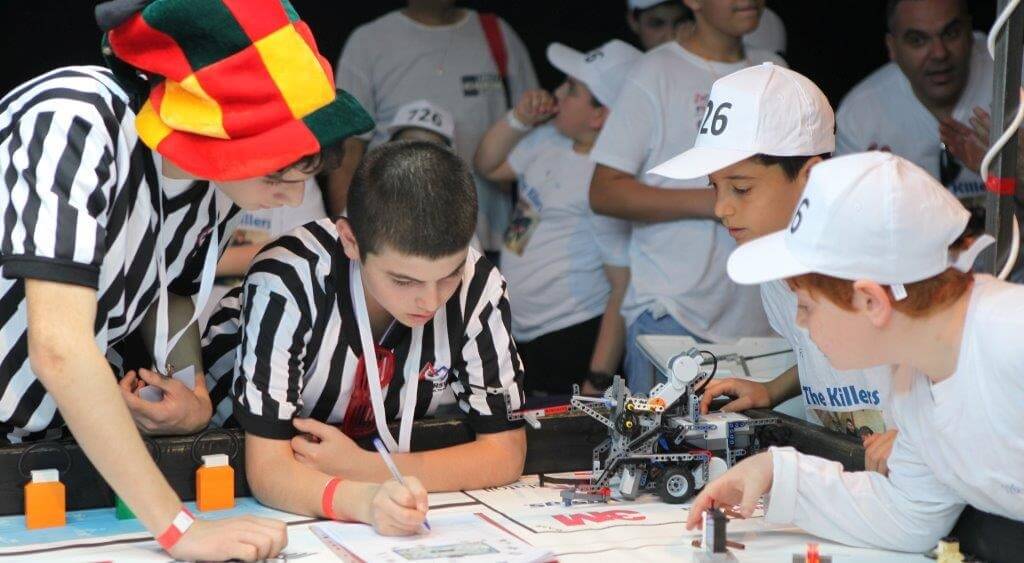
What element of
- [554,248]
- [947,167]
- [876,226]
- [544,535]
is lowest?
[544,535]

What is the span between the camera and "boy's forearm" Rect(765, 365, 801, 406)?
2.64 m

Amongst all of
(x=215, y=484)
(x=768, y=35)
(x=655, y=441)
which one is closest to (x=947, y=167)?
(x=768, y=35)

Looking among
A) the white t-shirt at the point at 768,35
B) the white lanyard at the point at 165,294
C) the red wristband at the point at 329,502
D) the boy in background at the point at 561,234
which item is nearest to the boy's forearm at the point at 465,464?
the red wristband at the point at 329,502

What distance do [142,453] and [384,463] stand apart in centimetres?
47

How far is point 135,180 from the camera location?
79.4 inches

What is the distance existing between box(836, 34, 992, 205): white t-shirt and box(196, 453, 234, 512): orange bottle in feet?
7.36

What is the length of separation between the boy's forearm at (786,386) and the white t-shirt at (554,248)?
4.25 feet

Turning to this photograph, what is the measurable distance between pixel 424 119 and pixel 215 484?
1.90m

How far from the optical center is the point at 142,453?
1.85 meters

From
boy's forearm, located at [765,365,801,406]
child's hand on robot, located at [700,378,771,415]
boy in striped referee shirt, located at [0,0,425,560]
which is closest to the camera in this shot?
boy in striped referee shirt, located at [0,0,425,560]

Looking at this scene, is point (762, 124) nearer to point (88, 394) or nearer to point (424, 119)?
point (88, 394)

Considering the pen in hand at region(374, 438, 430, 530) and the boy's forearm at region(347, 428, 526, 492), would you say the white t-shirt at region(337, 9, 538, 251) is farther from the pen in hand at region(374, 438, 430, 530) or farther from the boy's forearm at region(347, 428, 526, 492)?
the pen in hand at region(374, 438, 430, 530)

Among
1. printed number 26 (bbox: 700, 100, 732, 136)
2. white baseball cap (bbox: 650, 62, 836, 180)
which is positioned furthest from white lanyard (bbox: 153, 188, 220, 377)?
printed number 26 (bbox: 700, 100, 732, 136)

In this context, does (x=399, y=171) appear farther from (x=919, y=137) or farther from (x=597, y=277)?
(x=919, y=137)
